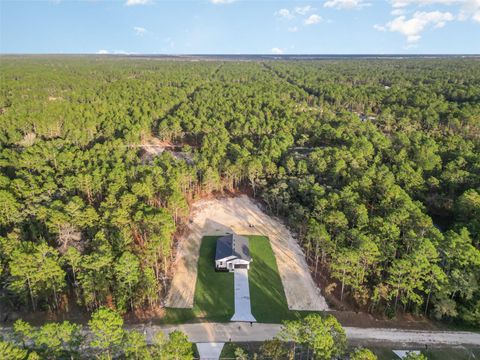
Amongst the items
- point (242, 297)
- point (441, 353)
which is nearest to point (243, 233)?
point (242, 297)

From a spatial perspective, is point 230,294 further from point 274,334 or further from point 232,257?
point 274,334

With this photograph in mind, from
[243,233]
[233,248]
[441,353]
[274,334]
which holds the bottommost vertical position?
[441,353]

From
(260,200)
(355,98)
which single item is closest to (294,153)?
(260,200)

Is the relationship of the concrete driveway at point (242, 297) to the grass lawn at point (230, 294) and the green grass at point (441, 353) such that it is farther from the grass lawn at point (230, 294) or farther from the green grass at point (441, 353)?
the green grass at point (441, 353)

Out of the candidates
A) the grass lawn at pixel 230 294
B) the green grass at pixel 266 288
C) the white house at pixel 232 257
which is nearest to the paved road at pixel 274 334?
the grass lawn at pixel 230 294

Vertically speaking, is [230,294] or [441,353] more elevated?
[230,294]

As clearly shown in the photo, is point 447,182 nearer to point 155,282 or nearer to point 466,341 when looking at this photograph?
point 466,341

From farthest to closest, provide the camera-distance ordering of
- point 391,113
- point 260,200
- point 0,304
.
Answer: point 391,113, point 260,200, point 0,304
